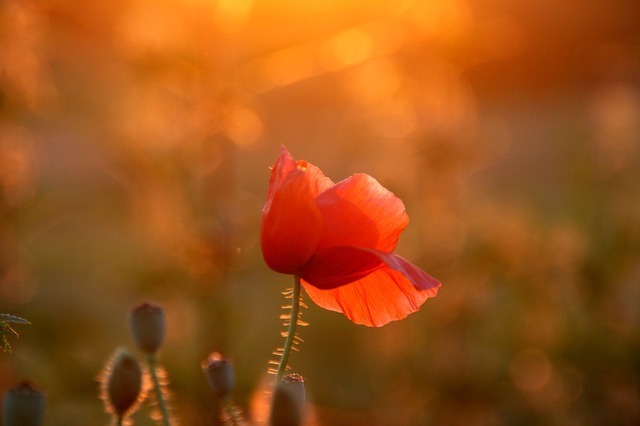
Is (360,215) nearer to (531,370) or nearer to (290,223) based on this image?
(290,223)

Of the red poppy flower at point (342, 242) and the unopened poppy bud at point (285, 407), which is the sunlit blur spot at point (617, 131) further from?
the unopened poppy bud at point (285, 407)

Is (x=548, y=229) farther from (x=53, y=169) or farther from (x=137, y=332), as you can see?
(x=53, y=169)

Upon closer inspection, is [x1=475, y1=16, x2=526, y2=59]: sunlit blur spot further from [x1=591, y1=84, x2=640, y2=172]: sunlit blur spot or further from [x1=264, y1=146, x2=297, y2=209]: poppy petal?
[x1=264, y1=146, x2=297, y2=209]: poppy petal

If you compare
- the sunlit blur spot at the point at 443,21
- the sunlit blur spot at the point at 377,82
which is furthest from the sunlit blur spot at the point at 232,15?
the sunlit blur spot at the point at 443,21

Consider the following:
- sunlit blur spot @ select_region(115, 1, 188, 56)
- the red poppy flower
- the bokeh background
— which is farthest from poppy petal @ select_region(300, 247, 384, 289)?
sunlit blur spot @ select_region(115, 1, 188, 56)

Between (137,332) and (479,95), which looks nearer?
(137,332)

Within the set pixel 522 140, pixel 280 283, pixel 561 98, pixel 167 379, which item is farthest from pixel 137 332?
pixel 561 98
